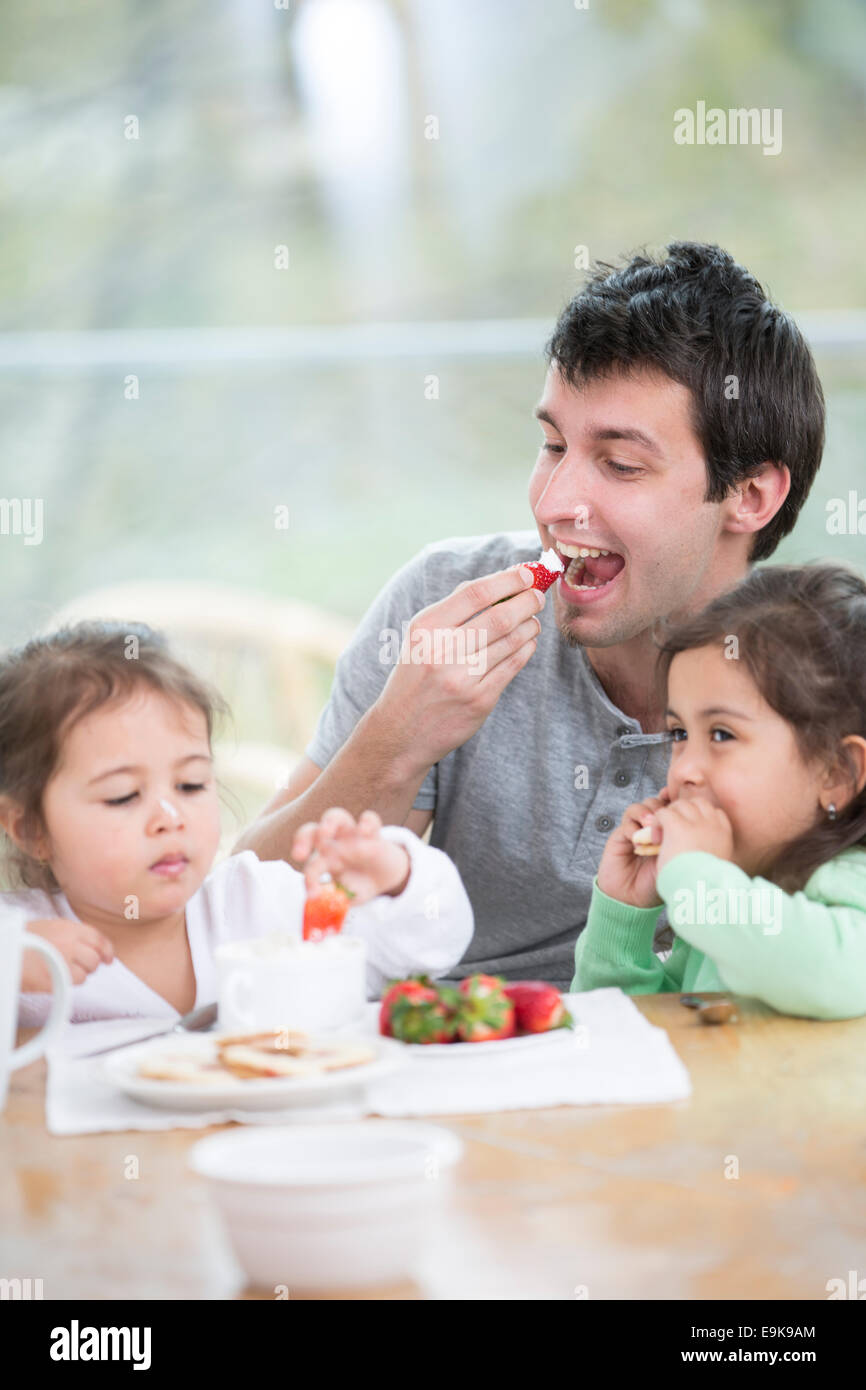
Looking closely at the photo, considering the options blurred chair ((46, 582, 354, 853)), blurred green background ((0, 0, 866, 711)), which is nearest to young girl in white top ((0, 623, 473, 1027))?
blurred chair ((46, 582, 354, 853))

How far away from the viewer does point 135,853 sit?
1.26 meters

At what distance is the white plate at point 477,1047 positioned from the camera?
3.25ft

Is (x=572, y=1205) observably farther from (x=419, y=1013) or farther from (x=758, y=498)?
(x=758, y=498)

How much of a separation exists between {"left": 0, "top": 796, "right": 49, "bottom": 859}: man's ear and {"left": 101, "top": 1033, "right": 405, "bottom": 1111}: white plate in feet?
1.42

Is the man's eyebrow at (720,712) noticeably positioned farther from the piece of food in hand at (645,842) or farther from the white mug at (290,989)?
the white mug at (290,989)

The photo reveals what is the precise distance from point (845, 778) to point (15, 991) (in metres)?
0.76

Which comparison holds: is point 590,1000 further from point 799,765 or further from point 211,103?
point 211,103

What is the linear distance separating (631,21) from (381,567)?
297 centimetres

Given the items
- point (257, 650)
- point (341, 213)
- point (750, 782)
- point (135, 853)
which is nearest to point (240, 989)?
point (135, 853)

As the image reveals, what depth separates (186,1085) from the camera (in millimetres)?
882

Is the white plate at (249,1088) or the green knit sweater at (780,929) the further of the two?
the green knit sweater at (780,929)

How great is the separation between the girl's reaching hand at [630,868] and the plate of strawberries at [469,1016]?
12.3 inches

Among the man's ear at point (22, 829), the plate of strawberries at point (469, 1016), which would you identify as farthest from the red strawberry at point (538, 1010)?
the man's ear at point (22, 829)
